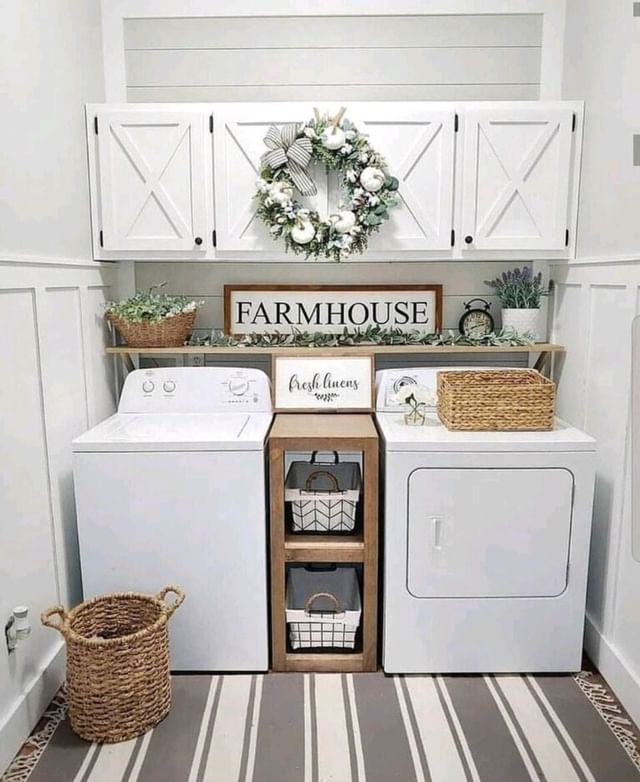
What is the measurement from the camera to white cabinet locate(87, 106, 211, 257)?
8.22 feet

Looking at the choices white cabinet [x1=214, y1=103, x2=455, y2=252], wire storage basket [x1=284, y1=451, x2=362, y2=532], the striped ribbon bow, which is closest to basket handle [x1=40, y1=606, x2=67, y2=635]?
wire storage basket [x1=284, y1=451, x2=362, y2=532]

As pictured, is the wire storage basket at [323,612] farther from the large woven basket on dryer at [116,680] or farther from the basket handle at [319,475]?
the large woven basket on dryer at [116,680]

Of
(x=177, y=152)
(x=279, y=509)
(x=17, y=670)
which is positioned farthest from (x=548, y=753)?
(x=177, y=152)

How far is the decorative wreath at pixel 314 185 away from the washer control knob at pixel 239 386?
577mm

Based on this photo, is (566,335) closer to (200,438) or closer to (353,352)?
(353,352)

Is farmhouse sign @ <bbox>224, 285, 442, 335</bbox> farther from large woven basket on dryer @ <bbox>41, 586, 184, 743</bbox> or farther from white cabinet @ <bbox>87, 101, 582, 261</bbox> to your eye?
large woven basket on dryer @ <bbox>41, 586, 184, 743</bbox>

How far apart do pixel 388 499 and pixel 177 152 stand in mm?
1506

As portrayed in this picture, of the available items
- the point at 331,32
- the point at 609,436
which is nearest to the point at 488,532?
the point at 609,436

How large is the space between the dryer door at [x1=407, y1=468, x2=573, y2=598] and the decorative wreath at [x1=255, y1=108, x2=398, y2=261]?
951 millimetres

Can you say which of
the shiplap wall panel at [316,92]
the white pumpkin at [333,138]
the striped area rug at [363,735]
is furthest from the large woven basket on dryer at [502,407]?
the shiplap wall panel at [316,92]

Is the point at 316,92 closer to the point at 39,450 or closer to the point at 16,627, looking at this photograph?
the point at 39,450

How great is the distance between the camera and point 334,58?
8.95 ft

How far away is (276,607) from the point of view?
230 centimetres

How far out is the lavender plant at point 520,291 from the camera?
9.00ft
